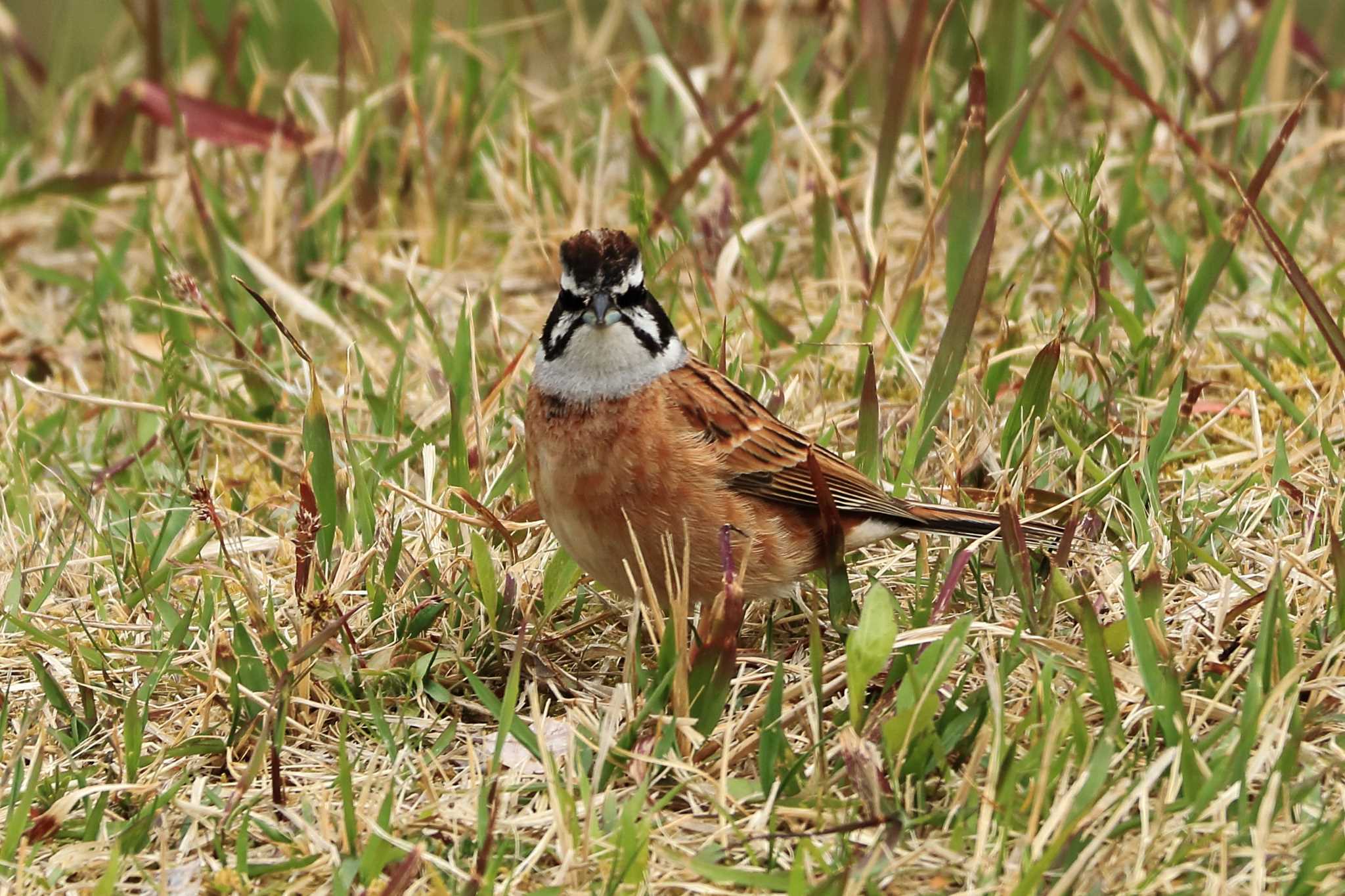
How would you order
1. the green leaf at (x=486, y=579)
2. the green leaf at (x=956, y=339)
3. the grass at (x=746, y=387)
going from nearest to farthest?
the grass at (x=746, y=387) → the green leaf at (x=486, y=579) → the green leaf at (x=956, y=339)

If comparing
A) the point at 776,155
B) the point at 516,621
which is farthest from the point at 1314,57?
the point at 516,621

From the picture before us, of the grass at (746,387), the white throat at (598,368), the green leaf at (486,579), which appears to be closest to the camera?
the grass at (746,387)

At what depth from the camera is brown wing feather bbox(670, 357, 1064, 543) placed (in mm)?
4059

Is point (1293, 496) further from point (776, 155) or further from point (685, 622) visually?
point (776, 155)

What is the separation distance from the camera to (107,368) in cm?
542

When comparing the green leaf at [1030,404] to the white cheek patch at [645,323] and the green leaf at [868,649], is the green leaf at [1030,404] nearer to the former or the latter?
the white cheek patch at [645,323]

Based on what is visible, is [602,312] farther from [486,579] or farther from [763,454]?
[486,579]

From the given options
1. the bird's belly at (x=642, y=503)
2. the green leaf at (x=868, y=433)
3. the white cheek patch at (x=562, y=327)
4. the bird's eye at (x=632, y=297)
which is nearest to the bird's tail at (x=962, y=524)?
the bird's belly at (x=642, y=503)

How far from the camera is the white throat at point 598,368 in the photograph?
4.09 meters

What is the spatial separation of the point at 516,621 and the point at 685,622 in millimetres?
645

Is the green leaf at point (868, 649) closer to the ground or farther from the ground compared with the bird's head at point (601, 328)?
closer to the ground

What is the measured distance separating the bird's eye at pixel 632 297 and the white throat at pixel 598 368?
2.4 inches

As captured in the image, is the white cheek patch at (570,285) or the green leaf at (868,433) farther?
the green leaf at (868,433)

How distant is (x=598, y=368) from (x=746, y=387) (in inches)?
43.6
